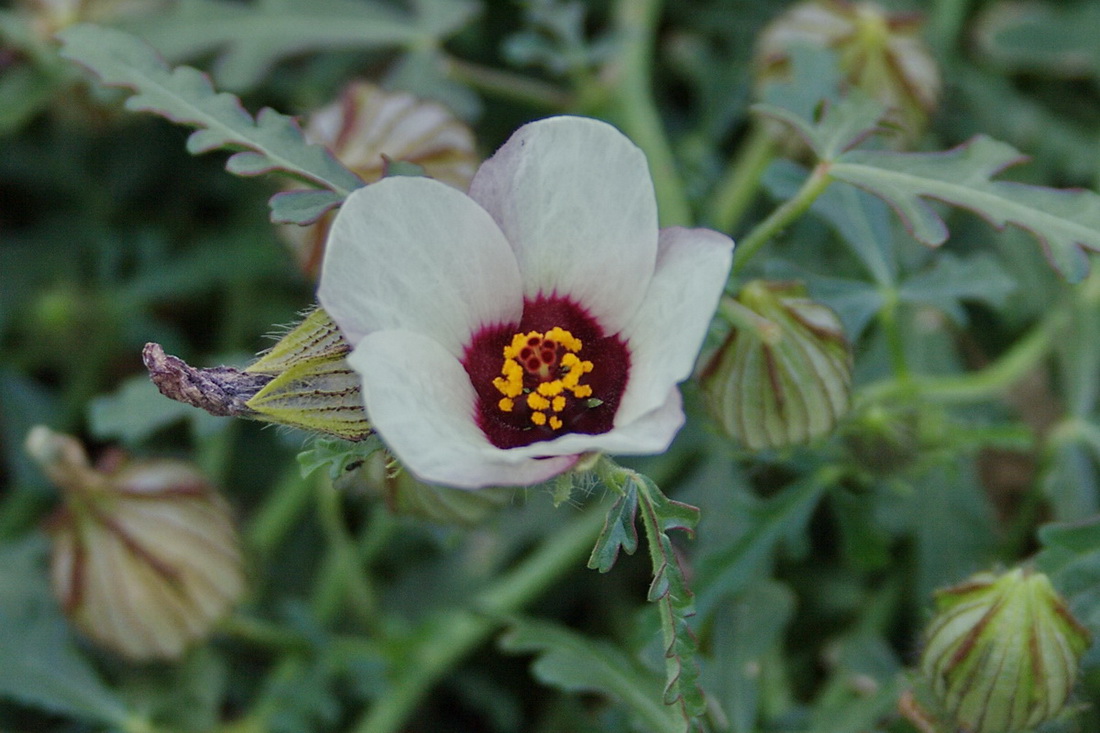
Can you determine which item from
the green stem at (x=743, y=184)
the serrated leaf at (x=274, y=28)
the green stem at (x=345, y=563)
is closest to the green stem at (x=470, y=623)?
the green stem at (x=345, y=563)

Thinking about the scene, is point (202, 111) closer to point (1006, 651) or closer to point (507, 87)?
point (507, 87)

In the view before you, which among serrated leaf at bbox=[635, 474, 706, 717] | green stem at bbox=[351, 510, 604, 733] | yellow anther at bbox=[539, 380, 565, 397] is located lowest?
green stem at bbox=[351, 510, 604, 733]

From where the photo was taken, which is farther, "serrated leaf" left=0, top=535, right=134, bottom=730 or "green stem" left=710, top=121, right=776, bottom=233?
"green stem" left=710, top=121, right=776, bottom=233

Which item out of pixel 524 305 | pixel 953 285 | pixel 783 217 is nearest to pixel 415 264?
pixel 524 305

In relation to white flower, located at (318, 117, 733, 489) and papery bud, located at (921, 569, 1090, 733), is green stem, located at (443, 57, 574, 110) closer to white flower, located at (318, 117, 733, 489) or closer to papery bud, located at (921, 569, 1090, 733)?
white flower, located at (318, 117, 733, 489)

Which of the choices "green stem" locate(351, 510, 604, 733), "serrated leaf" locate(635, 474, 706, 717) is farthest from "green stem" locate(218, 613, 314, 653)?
"serrated leaf" locate(635, 474, 706, 717)
